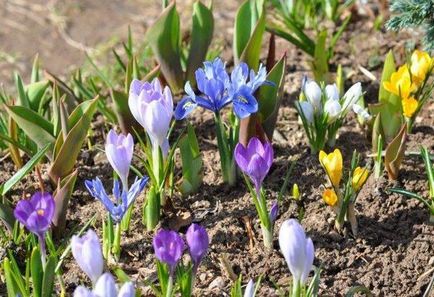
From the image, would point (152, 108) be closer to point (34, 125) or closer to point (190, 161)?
point (190, 161)

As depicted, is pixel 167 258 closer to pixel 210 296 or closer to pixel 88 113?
pixel 210 296

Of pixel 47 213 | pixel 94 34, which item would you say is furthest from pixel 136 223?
pixel 94 34

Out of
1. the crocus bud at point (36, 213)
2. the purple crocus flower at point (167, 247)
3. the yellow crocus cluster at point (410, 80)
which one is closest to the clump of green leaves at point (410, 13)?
the yellow crocus cluster at point (410, 80)

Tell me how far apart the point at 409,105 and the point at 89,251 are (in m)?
1.34

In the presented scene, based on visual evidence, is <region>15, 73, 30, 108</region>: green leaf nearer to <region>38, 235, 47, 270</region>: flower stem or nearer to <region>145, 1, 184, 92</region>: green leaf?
<region>145, 1, 184, 92</region>: green leaf

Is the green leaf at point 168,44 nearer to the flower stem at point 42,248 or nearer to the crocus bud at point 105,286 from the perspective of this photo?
the flower stem at point 42,248

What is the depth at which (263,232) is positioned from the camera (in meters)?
2.83

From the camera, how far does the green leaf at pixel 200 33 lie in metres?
3.55

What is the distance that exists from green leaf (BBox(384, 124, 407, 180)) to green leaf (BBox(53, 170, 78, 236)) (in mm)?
1014

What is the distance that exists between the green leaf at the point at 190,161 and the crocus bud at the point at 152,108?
23 cm

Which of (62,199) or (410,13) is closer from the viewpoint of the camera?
(62,199)

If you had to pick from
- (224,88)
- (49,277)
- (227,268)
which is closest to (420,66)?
(224,88)

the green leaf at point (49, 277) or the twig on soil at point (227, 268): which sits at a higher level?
the green leaf at point (49, 277)

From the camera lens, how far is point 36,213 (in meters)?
2.43
